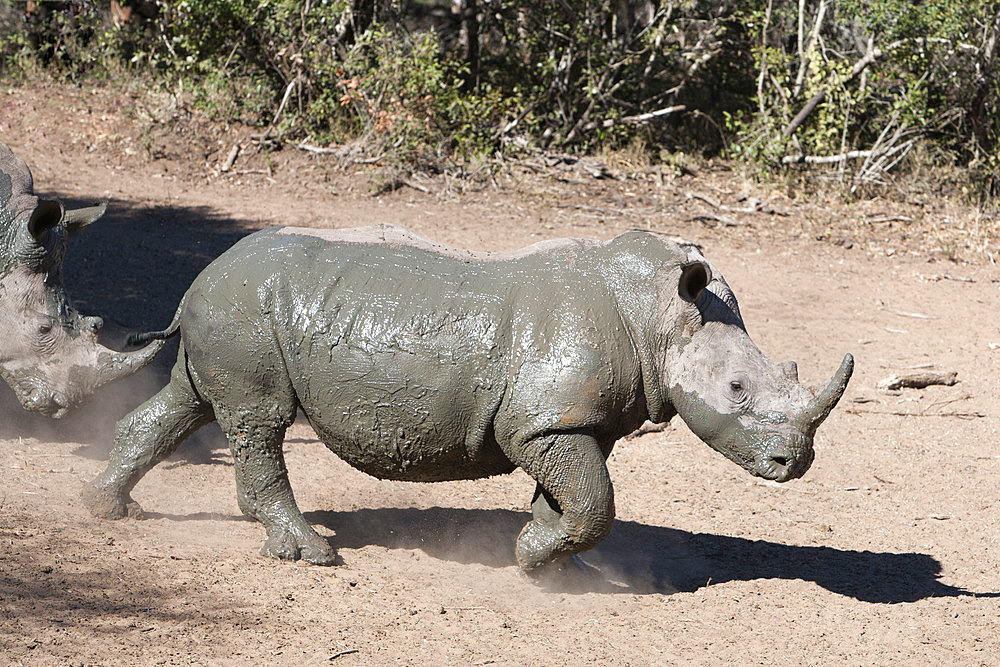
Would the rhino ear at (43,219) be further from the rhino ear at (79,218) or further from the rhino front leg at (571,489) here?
the rhino front leg at (571,489)

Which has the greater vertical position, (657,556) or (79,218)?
(79,218)

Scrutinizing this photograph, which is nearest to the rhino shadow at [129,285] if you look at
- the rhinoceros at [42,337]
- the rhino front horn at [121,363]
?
the rhinoceros at [42,337]

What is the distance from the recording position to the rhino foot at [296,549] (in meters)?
5.00

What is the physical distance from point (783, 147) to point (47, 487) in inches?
409

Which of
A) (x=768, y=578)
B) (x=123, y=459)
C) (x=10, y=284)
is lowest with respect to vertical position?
(x=768, y=578)

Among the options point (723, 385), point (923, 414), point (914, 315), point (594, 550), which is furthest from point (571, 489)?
point (914, 315)

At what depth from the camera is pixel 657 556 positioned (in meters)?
5.73

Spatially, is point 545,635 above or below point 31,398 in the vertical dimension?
below

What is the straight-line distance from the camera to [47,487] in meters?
5.68

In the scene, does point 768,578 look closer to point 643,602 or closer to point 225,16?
point 643,602

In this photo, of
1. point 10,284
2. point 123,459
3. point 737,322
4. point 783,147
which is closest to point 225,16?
point 783,147

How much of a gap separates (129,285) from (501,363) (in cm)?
571

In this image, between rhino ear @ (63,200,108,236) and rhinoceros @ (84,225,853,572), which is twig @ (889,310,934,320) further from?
rhino ear @ (63,200,108,236)

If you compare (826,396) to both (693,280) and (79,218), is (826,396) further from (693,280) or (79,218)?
(79,218)
